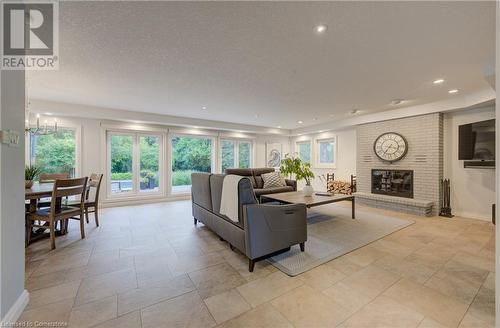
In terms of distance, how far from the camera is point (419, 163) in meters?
4.69

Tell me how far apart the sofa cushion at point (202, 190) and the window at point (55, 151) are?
353cm

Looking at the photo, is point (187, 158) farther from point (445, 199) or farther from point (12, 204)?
point (445, 199)

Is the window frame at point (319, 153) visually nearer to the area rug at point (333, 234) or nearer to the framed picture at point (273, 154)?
the framed picture at point (273, 154)

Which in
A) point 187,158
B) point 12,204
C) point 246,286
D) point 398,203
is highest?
point 187,158

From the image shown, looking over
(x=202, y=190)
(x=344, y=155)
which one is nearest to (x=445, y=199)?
(x=344, y=155)

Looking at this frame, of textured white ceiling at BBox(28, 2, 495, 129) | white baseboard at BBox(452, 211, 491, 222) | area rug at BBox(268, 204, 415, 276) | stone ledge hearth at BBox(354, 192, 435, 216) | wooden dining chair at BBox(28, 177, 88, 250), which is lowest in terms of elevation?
area rug at BBox(268, 204, 415, 276)

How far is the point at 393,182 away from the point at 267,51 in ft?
15.4

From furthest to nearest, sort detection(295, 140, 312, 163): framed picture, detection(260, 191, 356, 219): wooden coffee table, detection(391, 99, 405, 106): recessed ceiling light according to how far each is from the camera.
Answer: detection(295, 140, 312, 163): framed picture
detection(391, 99, 405, 106): recessed ceiling light
detection(260, 191, 356, 219): wooden coffee table

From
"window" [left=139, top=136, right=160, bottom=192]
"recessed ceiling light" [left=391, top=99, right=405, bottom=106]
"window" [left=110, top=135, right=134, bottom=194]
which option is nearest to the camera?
"recessed ceiling light" [left=391, top=99, right=405, bottom=106]

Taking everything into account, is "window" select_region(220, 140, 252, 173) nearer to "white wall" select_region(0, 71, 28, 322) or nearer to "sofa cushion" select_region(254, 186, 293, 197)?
"sofa cushion" select_region(254, 186, 293, 197)

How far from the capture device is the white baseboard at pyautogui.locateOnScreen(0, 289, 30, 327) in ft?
4.62

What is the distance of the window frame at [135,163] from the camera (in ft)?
17.6

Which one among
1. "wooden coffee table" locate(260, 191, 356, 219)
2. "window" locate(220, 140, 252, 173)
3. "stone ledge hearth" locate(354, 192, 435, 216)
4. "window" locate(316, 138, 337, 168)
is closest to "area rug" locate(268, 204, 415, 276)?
"wooden coffee table" locate(260, 191, 356, 219)

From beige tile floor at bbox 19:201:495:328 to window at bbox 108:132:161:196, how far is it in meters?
2.78
